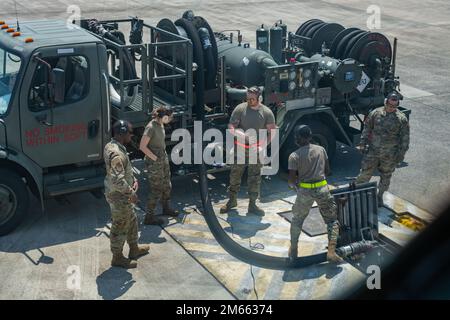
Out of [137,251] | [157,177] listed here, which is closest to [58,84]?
[157,177]

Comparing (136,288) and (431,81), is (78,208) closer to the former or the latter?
(136,288)

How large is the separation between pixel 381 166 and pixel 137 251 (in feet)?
11.5

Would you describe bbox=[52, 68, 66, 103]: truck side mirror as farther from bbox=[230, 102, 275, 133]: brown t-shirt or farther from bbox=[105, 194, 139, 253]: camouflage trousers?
bbox=[230, 102, 275, 133]: brown t-shirt

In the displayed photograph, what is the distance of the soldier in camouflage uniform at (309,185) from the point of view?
695 centimetres

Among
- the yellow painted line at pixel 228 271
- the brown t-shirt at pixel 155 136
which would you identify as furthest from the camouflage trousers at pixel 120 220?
the brown t-shirt at pixel 155 136

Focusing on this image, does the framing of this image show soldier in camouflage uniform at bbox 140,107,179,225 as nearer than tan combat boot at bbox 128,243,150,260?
No

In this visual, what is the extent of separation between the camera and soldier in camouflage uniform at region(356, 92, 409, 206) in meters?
8.37

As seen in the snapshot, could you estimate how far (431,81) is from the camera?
642 inches

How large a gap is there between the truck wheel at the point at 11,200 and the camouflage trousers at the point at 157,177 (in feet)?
4.96

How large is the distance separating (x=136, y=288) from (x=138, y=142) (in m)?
2.57

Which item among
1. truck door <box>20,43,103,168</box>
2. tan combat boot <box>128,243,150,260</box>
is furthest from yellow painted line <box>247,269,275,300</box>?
truck door <box>20,43,103,168</box>

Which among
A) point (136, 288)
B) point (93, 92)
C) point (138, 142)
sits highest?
point (93, 92)

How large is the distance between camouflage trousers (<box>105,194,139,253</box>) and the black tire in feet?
10.8

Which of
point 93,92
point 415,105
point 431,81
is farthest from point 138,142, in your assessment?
point 431,81
